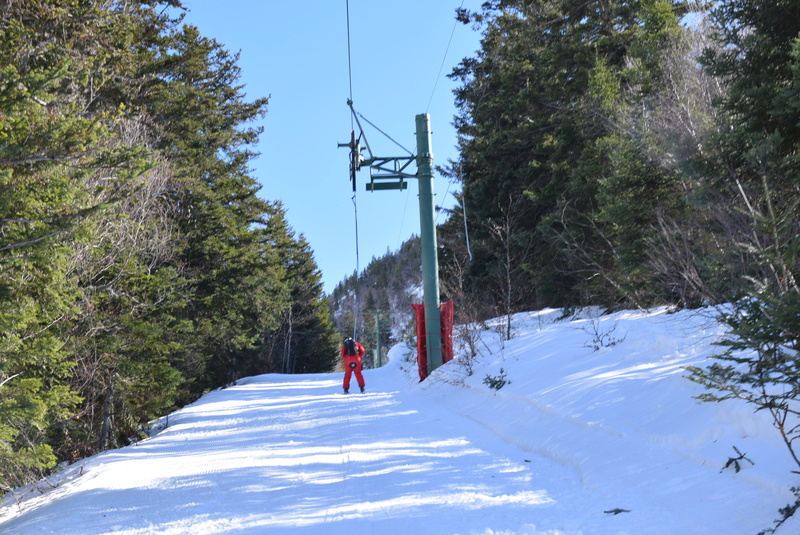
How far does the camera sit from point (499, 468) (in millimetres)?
5848

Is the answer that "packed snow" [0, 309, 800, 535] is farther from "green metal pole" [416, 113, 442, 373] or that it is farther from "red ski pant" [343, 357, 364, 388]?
"green metal pole" [416, 113, 442, 373]

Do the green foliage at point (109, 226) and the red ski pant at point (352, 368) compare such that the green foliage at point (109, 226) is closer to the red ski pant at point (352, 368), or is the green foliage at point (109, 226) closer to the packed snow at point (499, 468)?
the packed snow at point (499, 468)

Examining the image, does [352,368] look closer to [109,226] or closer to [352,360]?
[352,360]

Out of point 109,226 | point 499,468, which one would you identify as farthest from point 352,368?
point 499,468

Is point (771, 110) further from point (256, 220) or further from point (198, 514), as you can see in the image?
point (256, 220)

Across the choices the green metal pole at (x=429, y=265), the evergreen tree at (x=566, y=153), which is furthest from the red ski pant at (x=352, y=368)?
the evergreen tree at (x=566, y=153)

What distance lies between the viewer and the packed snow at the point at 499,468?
4180 millimetres

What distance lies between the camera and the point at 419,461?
6.32 m

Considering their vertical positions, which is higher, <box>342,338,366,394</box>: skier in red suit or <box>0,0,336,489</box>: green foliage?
<box>0,0,336,489</box>: green foliage

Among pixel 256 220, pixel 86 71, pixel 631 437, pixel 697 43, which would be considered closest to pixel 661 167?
pixel 697 43

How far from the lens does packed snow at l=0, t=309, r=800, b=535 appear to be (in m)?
4.18

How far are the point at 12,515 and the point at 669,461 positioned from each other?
6783mm

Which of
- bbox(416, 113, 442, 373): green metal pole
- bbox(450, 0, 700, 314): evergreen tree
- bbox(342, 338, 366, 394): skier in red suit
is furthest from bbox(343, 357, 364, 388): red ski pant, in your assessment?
bbox(450, 0, 700, 314): evergreen tree

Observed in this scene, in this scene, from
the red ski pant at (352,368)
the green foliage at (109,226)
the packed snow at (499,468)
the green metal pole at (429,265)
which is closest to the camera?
the packed snow at (499,468)
